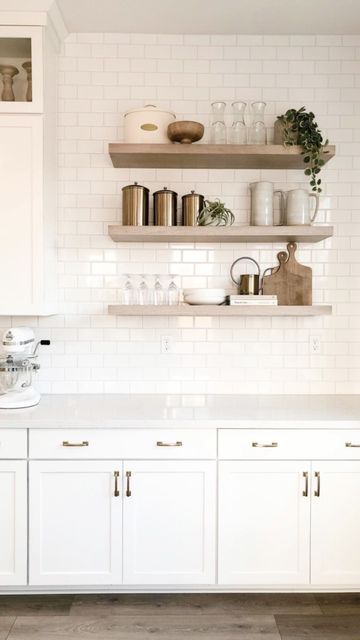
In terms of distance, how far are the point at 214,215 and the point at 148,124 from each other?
60cm

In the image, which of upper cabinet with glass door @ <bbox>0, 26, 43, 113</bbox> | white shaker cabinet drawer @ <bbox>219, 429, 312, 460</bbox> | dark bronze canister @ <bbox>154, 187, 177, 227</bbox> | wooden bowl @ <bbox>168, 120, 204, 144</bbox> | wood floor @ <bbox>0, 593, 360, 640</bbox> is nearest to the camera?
wood floor @ <bbox>0, 593, 360, 640</bbox>

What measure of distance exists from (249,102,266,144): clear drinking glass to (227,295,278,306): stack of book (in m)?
0.86

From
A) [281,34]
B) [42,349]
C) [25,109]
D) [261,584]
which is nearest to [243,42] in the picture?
[281,34]

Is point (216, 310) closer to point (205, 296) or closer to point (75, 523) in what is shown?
point (205, 296)

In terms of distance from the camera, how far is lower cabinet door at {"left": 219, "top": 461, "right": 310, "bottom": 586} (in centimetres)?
220

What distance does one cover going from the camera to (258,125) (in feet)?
8.56

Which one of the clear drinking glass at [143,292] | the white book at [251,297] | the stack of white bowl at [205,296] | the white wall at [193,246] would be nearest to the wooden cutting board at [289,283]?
the white wall at [193,246]

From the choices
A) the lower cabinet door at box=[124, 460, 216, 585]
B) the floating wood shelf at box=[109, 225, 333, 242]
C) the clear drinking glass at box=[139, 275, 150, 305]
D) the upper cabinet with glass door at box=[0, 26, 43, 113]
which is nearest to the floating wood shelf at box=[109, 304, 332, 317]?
the clear drinking glass at box=[139, 275, 150, 305]

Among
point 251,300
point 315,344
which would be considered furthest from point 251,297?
point 315,344

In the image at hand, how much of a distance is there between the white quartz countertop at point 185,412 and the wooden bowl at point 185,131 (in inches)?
55.2

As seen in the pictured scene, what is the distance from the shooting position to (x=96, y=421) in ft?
7.14

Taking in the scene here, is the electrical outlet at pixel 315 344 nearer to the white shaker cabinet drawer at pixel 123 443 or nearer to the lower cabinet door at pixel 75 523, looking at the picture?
the white shaker cabinet drawer at pixel 123 443

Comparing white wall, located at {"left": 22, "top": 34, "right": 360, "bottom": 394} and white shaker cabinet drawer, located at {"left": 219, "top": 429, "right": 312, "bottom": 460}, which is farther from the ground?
white wall, located at {"left": 22, "top": 34, "right": 360, "bottom": 394}

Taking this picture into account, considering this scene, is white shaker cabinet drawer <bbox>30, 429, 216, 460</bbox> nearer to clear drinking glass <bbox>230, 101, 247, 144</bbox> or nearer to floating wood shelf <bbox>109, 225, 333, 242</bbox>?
floating wood shelf <bbox>109, 225, 333, 242</bbox>
